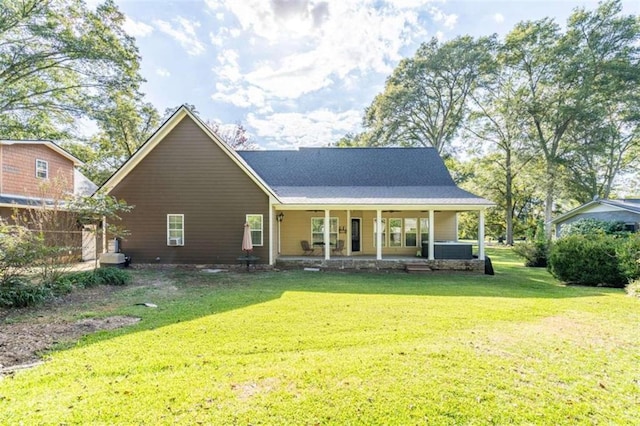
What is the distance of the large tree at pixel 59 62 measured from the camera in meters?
15.4

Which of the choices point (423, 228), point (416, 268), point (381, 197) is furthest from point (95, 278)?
point (423, 228)

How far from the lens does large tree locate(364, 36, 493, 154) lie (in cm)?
2852

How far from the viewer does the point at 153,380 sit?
356 centimetres

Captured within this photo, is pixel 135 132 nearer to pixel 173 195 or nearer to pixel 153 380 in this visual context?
pixel 173 195

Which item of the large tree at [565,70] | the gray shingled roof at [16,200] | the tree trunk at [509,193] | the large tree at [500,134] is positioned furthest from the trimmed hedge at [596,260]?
the gray shingled roof at [16,200]

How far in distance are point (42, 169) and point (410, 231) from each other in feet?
63.5

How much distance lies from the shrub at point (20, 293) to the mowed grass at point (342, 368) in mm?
1591

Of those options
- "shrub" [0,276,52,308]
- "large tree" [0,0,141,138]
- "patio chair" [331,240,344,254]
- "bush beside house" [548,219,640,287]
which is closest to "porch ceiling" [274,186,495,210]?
"patio chair" [331,240,344,254]

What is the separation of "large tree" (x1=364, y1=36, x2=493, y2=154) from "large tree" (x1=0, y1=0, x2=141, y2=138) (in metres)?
21.8

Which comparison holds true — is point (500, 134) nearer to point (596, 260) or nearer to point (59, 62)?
point (596, 260)

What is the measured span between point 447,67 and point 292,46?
19.3 metres

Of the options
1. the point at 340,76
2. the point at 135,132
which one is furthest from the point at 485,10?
the point at 135,132

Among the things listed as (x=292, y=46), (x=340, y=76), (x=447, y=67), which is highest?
(x=447, y=67)

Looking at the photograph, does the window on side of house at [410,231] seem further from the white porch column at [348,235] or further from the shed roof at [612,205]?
the shed roof at [612,205]
